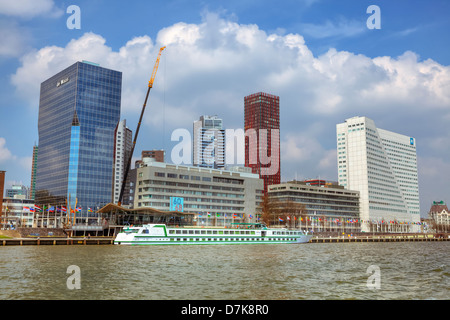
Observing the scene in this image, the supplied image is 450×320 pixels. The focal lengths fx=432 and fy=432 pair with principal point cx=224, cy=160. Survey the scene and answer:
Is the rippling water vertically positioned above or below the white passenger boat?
below

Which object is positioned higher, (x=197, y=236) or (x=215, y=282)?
(x=197, y=236)

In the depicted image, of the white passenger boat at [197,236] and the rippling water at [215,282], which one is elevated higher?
the white passenger boat at [197,236]

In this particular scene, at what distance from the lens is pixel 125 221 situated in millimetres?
186625

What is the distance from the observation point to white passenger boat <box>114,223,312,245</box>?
120125 millimetres

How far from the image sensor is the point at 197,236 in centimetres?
12962

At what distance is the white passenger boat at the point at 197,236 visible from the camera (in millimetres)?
120125

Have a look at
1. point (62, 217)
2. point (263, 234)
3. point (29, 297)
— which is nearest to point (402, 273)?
point (29, 297)

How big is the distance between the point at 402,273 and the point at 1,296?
142ft

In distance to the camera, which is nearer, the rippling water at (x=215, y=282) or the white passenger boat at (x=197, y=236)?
the rippling water at (x=215, y=282)

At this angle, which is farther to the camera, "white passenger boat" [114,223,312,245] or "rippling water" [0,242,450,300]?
"white passenger boat" [114,223,312,245]

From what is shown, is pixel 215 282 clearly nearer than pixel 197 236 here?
Yes

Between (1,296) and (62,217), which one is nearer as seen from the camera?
(1,296)

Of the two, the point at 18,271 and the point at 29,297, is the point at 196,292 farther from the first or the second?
the point at 18,271
